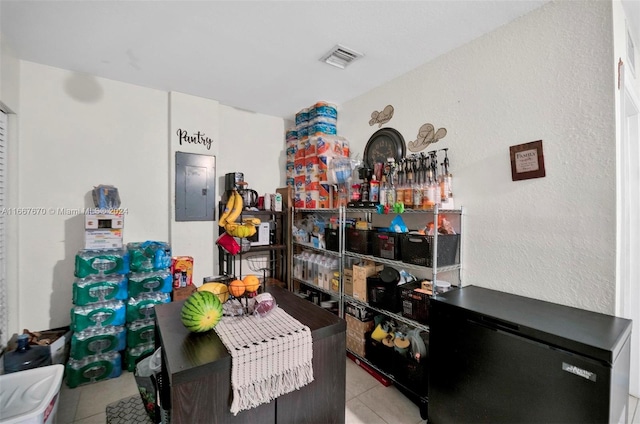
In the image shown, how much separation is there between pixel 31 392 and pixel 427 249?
2567 millimetres

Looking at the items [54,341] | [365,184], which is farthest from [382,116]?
[54,341]

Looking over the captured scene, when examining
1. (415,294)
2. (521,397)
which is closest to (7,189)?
(415,294)

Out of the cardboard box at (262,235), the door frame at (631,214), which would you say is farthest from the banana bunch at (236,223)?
the door frame at (631,214)

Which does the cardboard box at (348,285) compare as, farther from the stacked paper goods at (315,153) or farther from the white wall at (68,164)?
the white wall at (68,164)

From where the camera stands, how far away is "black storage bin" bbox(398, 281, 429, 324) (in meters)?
1.94

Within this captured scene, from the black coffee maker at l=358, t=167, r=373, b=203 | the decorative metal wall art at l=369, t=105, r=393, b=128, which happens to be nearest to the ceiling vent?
the decorative metal wall art at l=369, t=105, r=393, b=128

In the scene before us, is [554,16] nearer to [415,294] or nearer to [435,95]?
[435,95]

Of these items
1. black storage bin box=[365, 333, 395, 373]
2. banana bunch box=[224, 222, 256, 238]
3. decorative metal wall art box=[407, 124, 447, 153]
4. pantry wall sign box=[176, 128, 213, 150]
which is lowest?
black storage bin box=[365, 333, 395, 373]

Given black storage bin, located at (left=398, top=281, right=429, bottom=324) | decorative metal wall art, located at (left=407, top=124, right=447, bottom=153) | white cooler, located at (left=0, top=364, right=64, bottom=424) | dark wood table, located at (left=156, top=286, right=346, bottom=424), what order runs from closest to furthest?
dark wood table, located at (left=156, top=286, right=346, bottom=424)
white cooler, located at (left=0, top=364, right=64, bottom=424)
black storage bin, located at (left=398, top=281, right=429, bottom=324)
decorative metal wall art, located at (left=407, top=124, right=447, bottom=153)

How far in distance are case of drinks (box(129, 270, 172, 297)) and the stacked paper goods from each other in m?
1.58

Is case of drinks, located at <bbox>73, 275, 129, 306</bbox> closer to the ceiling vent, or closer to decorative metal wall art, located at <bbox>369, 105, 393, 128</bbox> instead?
the ceiling vent

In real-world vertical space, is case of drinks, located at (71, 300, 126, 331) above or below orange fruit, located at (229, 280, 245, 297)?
below

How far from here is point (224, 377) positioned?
3.31 feet

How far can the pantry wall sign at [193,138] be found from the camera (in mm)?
3029
